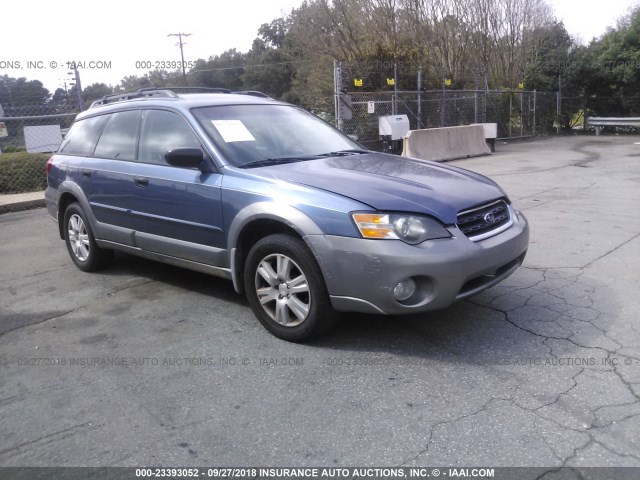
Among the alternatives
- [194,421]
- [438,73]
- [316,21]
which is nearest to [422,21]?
[438,73]

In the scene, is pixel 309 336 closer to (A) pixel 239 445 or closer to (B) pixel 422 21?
(A) pixel 239 445

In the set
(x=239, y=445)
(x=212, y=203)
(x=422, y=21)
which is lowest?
(x=239, y=445)

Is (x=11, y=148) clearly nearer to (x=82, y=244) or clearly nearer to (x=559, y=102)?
(x=82, y=244)

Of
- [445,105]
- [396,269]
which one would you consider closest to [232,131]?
[396,269]

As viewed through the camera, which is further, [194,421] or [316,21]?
[316,21]

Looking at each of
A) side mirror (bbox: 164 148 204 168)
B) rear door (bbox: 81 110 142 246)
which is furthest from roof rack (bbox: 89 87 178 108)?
side mirror (bbox: 164 148 204 168)

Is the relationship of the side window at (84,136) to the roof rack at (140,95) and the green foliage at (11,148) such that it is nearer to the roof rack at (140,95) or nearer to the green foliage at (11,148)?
the roof rack at (140,95)

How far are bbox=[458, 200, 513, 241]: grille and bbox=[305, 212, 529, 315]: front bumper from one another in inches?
3.8

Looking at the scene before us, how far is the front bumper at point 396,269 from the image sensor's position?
3.48m

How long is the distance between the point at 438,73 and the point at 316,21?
202 inches

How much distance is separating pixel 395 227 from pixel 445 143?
13018mm

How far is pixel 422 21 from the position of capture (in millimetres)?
22469

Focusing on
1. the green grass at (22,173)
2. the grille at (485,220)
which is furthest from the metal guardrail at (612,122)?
the grille at (485,220)

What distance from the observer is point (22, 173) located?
1123 cm
